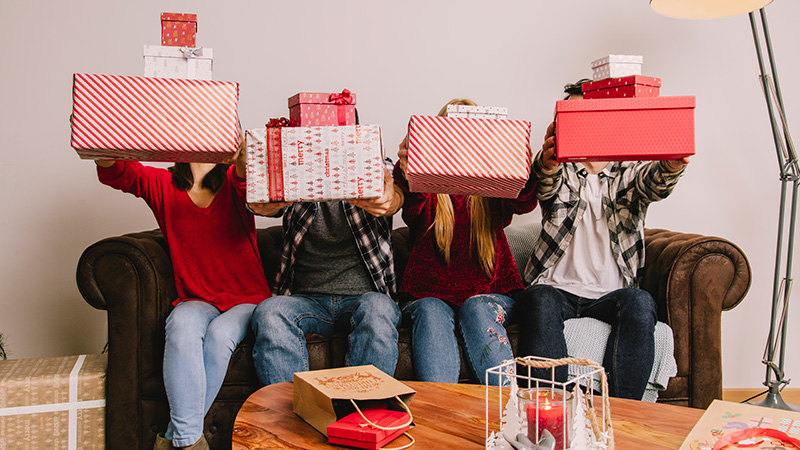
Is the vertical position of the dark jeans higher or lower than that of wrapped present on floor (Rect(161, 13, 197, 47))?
lower

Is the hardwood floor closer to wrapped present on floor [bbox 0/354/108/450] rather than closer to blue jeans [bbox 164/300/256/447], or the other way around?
blue jeans [bbox 164/300/256/447]

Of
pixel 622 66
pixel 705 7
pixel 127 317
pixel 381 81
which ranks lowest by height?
pixel 127 317

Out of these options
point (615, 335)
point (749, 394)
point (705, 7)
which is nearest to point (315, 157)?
point (615, 335)

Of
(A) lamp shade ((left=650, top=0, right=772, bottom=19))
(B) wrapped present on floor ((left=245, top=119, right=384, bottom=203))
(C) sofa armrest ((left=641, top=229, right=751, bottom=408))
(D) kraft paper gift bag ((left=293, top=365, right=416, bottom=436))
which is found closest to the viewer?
(D) kraft paper gift bag ((left=293, top=365, right=416, bottom=436))

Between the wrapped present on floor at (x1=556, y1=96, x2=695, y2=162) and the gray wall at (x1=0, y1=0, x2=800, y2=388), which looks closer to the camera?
the wrapped present on floor at (x1=556, y1=96, x2=695, y2=162)

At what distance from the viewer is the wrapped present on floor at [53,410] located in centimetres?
160

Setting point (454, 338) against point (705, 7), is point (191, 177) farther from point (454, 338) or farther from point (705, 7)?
point (705, 7)

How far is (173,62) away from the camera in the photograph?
1.31 meters

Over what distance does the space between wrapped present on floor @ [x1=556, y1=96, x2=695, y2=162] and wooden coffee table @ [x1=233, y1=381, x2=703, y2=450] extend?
1.85 feet

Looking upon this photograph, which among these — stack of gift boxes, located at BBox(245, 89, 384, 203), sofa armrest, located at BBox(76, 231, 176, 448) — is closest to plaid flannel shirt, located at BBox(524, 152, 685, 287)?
stack of gift boxes, located at BBox(245, 89, 384, 203)

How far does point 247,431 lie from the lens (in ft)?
3.08

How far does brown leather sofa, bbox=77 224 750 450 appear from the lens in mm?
1627

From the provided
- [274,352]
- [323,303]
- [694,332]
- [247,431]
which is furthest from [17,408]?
[694,332]

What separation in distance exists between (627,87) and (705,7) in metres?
0.85
